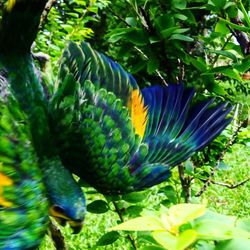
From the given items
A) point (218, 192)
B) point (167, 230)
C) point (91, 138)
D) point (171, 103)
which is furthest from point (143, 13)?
point (218, 192)

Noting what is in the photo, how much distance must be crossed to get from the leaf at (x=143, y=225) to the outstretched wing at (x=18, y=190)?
270 millimetres

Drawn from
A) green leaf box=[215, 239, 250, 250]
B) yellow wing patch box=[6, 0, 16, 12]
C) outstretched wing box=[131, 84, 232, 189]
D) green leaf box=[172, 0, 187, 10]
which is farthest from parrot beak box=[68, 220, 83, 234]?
green leaf box=[172, 0, 187, 10]

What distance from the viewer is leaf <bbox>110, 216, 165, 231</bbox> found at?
0.46 meters

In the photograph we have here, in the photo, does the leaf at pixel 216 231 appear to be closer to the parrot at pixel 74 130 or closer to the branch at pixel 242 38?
the parrot at pixel 74 130

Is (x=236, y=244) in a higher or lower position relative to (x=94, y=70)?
lower

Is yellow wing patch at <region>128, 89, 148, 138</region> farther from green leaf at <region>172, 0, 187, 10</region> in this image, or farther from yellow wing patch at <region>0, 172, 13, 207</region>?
yellow wing patch at <region>0, 172, 13, 207</region>

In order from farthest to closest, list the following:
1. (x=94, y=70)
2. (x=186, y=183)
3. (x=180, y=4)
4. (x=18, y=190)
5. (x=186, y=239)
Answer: (x=186, y=183) < (x=180, y=4) < (x=94, y=70) < (x=18, y=190) < (x=186, y=239)

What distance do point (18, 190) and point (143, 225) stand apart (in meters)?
0.30

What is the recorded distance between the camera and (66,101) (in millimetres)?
916

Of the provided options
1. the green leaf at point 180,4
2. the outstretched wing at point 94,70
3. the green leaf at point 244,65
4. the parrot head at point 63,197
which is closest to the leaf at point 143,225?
the parrot head at point 63,197

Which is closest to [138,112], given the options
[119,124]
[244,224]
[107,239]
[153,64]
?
[119,124]

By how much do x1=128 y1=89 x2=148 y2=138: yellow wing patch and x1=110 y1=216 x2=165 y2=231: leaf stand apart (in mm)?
562

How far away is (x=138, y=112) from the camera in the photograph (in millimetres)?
1066

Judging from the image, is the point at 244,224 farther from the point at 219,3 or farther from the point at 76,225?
the point at 219,3
